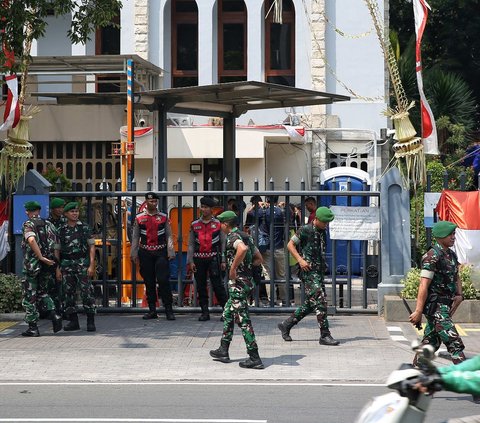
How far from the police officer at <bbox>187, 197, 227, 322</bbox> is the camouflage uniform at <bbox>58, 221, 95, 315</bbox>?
1.52 meters

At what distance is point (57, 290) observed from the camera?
14.1 meters

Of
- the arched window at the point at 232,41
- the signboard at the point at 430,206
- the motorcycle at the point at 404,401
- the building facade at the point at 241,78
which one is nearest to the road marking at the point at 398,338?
the signboard at the point at 430,206

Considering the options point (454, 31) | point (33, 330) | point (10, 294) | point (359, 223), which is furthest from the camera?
point (454, 31)

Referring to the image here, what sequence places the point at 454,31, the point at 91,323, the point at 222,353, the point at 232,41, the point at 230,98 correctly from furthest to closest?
the point at 454,31 → the point at 232,41 → the point at 230,98 → the point at 91,323 → the point at 222,353

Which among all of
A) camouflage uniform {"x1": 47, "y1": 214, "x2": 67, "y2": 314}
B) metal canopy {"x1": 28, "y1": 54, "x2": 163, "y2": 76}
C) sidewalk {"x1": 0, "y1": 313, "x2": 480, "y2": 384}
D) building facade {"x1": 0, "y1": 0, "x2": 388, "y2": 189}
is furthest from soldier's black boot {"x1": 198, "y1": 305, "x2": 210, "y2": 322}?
building facade {"x1": 0, "y1": 0, "x2": 388, "y2": 189}

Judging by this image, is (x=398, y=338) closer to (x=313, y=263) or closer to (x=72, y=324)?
(x=313, y=263)

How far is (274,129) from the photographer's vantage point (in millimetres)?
23969

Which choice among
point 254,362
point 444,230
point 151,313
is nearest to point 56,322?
point 151,313

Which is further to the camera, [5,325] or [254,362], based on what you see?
[5,325]

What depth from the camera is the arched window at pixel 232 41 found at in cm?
2578

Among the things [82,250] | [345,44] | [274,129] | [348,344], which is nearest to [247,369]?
[348,344]

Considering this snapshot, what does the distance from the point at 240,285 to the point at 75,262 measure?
125 inches

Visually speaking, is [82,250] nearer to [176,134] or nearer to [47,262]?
[47,262]

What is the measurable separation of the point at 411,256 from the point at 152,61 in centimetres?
1218
